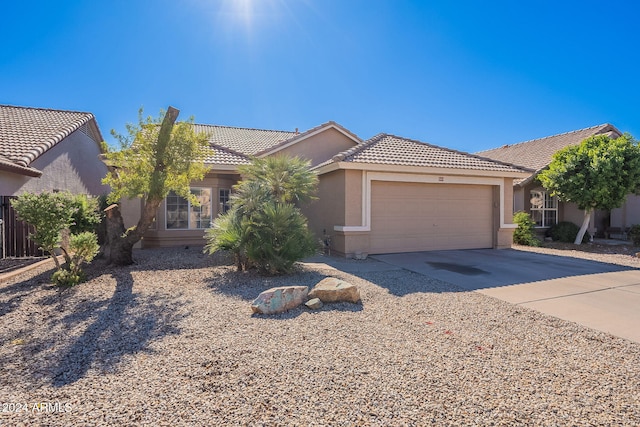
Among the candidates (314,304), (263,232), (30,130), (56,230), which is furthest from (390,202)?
(30,130)

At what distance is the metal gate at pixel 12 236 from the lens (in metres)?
9.98

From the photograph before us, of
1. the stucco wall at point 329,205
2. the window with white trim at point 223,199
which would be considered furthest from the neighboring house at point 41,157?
the stucco wall at point 329,205

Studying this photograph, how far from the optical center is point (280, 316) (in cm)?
514

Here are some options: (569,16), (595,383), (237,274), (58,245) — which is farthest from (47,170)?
(569,16)

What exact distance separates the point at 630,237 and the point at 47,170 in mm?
25179

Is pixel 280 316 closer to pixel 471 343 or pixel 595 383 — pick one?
pixel 471 343

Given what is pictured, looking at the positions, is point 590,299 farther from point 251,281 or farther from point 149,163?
point 149,163

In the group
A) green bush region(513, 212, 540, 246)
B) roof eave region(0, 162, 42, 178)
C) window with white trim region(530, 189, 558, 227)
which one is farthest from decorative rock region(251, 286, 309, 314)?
window with white trim region(530, 189, 558, 227)

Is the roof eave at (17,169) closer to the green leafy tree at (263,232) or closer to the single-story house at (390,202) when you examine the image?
the single-story house at (390,202)

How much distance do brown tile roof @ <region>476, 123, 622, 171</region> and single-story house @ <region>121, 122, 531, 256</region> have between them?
7150mm

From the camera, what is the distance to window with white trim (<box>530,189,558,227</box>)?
57.0ft

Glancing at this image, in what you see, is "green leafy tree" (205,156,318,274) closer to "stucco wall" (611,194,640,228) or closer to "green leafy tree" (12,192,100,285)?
"green leafy tree" (12,192,100,285)

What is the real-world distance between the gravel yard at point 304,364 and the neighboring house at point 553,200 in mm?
13598

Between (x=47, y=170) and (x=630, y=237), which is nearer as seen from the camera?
(x=47, y=170)
